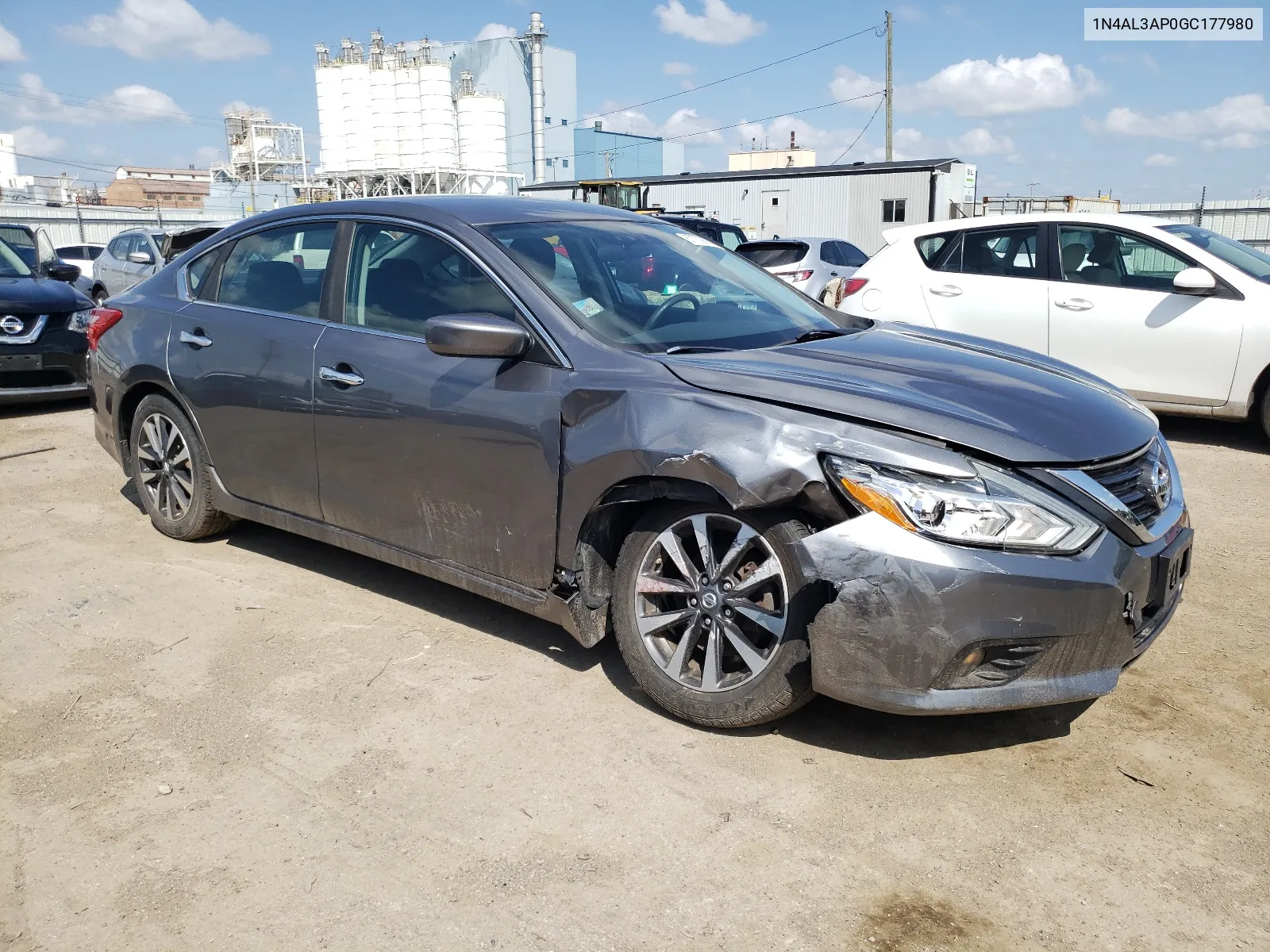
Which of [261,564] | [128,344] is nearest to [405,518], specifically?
[261,564]

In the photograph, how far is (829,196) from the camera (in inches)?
1390

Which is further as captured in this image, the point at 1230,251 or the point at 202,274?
the point at 1230,251

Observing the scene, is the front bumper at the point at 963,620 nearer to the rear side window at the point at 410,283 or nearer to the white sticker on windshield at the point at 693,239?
the rear side window at the point at 410,283

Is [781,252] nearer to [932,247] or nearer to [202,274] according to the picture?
[932,247]

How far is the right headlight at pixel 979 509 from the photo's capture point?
8.93ft

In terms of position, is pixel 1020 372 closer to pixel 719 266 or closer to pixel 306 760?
pixel 719 266

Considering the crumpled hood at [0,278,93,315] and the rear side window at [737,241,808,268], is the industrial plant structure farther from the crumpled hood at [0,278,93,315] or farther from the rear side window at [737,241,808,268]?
the crumpled hood at [0,278,93,315]

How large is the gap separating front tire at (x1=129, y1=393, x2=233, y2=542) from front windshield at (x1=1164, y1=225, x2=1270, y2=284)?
6.63 meters

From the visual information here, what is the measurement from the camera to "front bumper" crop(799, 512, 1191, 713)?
2.71m

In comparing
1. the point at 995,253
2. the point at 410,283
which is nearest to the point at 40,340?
the point at 410,283

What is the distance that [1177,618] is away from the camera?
13.5 feet

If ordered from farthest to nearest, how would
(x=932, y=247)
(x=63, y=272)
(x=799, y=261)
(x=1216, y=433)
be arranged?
1. (x=799, y=261)
2. (x=63, y=272)
3. (x=932, y=247)
4. (x=1216, y=433)

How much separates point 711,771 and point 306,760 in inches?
48.4

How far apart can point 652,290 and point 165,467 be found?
276 centimetres
